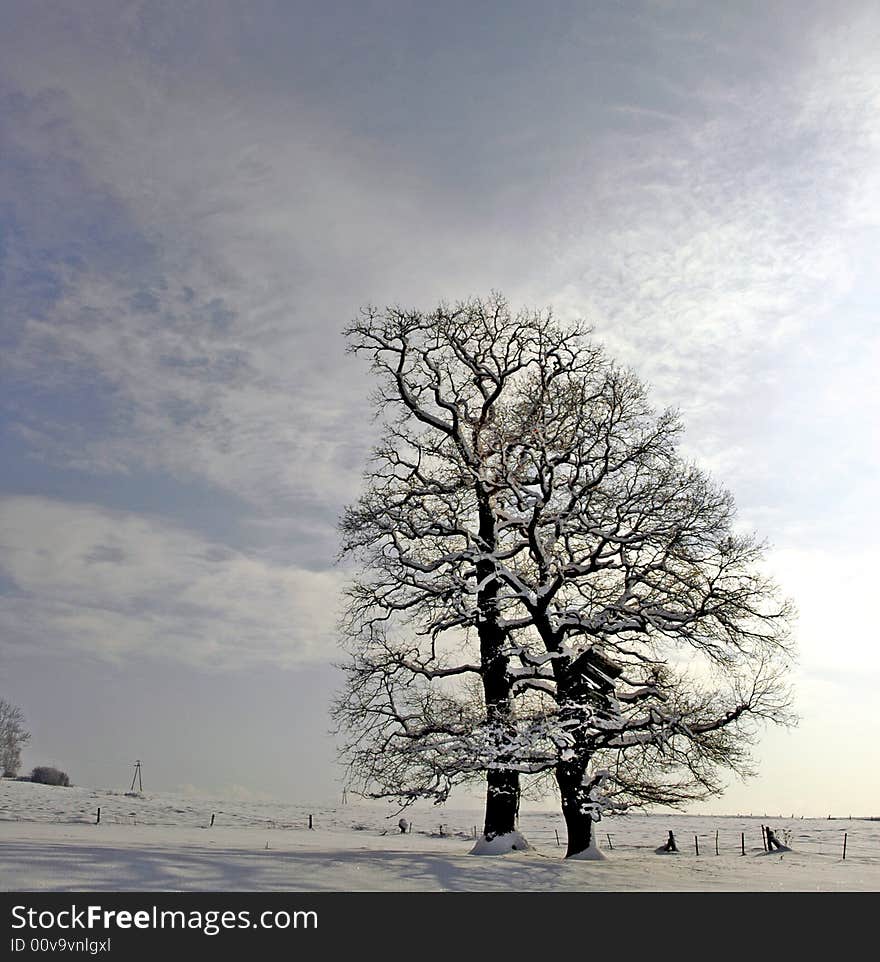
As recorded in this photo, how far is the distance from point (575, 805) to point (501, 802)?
7.06 ft

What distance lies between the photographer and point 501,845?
20906 mm

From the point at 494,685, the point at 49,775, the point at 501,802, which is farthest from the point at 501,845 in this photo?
the point at 49,775

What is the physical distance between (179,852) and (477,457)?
1241 centimetres

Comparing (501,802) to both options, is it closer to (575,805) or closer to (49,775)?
(575,805)

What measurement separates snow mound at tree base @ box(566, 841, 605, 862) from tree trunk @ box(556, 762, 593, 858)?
0.05 meters

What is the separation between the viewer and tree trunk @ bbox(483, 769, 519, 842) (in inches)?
826

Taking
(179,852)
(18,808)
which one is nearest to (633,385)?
(179,852)

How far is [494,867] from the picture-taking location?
54.9ft

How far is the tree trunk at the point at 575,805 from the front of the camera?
20.0 m

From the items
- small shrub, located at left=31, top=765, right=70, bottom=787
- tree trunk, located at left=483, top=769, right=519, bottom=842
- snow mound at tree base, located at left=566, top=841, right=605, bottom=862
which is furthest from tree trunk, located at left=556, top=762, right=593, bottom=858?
small shrub, located at left=31, top=765, right=70, bottom=787

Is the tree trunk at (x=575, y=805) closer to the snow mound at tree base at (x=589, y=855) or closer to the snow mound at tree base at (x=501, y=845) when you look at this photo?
the snow mound at tree base at (x=589, y=855)

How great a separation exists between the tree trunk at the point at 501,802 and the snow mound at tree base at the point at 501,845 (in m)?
0.11

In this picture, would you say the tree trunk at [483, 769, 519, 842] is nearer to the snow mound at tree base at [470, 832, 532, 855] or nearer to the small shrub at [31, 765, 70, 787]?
the snow mound at tree base at [470, 832, 532, 855]
